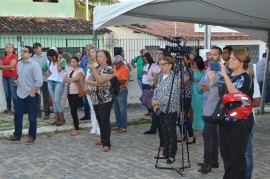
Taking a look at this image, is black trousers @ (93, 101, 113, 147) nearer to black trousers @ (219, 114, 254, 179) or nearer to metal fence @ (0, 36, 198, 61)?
black trousers @ (219, 114, 254, 179)

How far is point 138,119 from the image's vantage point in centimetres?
1067

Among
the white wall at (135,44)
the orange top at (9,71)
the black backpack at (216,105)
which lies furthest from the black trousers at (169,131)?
the white wall at (135,44)

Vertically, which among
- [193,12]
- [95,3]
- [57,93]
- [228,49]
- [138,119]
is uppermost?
[95,3]

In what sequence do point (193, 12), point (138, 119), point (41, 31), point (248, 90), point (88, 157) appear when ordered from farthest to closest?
point (41, 31)
point (138, 119)
point (193, 12)
point (88, 157)
point (248, 90)

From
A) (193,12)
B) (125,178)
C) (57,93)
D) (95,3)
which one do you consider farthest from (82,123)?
(95,3)

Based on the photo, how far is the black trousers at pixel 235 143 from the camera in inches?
176

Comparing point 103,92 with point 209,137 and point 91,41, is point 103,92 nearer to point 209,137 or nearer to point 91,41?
point 209,137

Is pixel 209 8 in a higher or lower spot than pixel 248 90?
higher

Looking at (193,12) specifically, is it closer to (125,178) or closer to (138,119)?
(138,119)

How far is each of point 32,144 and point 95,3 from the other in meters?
27.3

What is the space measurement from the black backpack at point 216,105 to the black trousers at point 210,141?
68 centimetres

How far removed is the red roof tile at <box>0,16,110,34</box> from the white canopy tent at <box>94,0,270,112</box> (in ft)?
45.3

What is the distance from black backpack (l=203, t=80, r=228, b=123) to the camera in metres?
4.56

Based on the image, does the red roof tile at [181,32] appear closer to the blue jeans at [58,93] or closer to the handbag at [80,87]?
the blue jeans at [58,93]
